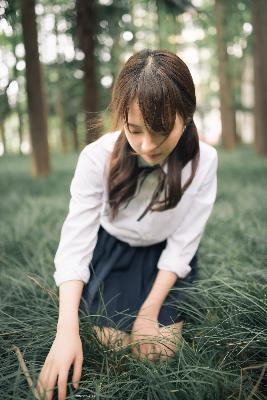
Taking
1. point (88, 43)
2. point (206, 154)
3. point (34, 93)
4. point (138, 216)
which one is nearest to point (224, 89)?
point (34, 93)

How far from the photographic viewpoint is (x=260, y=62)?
792cm

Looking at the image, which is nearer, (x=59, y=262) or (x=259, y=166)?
(x=59, y=262)

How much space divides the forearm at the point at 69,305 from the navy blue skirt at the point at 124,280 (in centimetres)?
29

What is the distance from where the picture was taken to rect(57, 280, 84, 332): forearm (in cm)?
137

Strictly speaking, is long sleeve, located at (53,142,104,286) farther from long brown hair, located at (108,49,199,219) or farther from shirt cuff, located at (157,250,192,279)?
shirt cuff, located at (157,250,192,279)

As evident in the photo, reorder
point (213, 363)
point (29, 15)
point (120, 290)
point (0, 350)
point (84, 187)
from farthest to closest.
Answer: point (29, 15) < point (120, 290) < point (84, 187) < point (0, 350) < point (213, 363)

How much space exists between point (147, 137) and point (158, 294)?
2.15ft

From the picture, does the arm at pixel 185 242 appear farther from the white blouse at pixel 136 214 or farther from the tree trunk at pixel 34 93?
the tree trunk at pixel 34 93

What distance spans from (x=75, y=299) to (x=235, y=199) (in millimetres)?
3436

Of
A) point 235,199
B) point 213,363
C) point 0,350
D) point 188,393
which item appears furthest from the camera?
point 235,199

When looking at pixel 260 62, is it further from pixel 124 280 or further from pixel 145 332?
pixel 145 332

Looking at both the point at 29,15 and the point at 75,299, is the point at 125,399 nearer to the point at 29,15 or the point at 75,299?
the point at 75,299

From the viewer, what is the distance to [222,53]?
11977 millimetres

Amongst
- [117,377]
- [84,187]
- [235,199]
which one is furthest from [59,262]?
[235,199]
